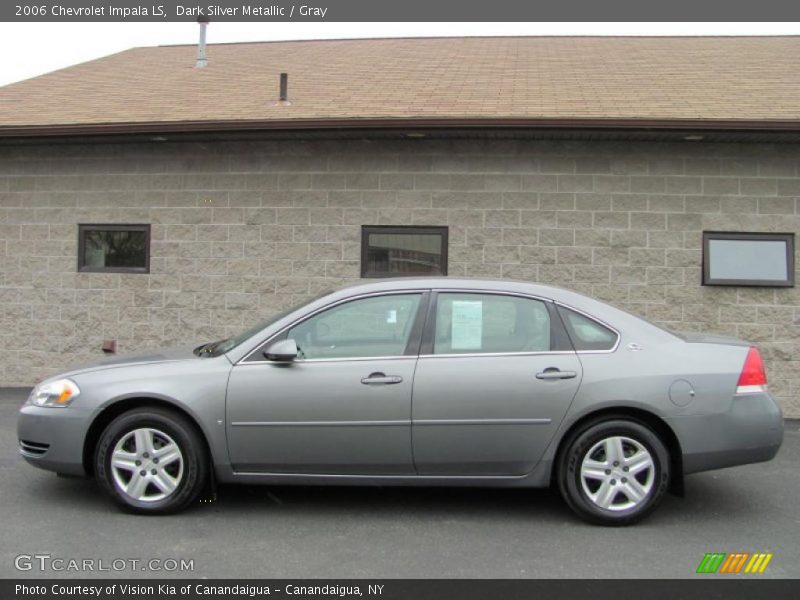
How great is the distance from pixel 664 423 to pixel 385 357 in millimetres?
1775

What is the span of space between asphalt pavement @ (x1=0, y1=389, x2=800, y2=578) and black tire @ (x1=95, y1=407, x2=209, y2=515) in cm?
10

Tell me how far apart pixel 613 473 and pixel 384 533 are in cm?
145

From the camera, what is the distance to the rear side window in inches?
181

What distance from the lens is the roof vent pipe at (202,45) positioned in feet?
40.3

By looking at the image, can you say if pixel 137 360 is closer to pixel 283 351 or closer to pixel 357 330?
pixel 283 351

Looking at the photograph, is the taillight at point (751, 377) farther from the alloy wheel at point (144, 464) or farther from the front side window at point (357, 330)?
the alloy wheel at point (144, 464)

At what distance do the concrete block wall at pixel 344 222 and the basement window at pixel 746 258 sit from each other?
0.37 feet

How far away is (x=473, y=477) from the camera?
452cm

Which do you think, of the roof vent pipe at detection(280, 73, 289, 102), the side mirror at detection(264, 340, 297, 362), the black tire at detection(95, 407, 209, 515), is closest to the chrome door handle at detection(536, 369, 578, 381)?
the side mirror at detection(264, 340, 297, 362)

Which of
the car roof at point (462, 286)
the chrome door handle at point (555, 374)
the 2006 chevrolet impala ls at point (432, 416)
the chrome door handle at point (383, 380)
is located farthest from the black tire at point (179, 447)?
the chrome door handle at point (555, 374)

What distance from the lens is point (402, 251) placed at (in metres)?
8.41
